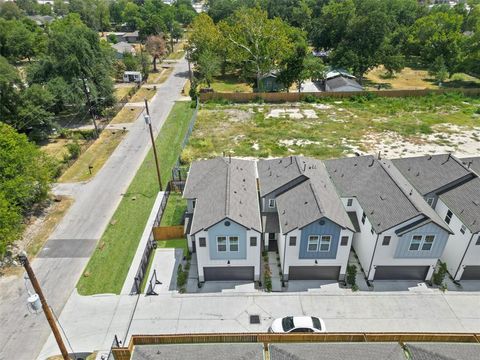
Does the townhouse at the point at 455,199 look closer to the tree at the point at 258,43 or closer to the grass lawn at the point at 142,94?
the tree at the point at 258,43

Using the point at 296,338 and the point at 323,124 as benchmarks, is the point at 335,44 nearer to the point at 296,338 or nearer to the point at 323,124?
the point at 323,124

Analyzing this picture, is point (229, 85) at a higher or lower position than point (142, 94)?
lower

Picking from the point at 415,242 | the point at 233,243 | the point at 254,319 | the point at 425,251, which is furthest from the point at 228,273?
the point at 425,251

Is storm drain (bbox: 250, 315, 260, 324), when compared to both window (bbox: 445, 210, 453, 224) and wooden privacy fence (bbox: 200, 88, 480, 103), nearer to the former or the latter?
window (bbox: 445, 210, 453, 224)

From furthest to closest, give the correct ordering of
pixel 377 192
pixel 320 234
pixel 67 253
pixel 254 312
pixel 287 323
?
1. pixel 67 253
2. pixel 377 192
3. pixel 254 312
4. pixel 320 234
5. pixel 287 323

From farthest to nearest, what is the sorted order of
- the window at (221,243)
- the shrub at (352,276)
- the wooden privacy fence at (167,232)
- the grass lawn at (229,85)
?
the grass lawn at (229,85) < the wooden privacy fence at (167,232) < the shrub at (352,276) < the window at (221,243)

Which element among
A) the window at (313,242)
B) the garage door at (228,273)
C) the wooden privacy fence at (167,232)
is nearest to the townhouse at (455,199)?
the window at (313,242)

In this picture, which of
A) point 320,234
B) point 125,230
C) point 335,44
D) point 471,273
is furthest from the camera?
point 335,44
